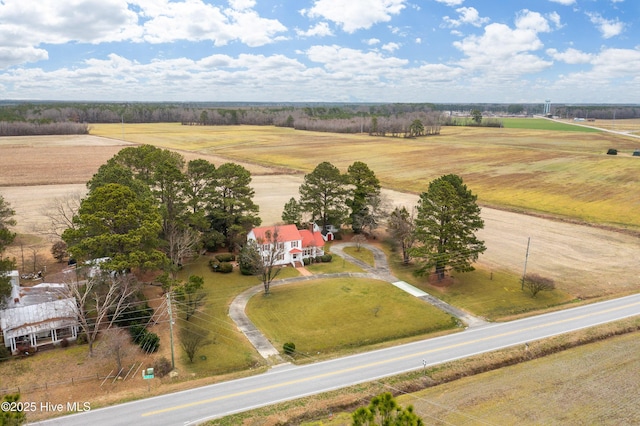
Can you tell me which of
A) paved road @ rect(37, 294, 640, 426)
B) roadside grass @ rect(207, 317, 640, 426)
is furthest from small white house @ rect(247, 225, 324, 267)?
roadside grass @ rect(207, 317, 640, 426)

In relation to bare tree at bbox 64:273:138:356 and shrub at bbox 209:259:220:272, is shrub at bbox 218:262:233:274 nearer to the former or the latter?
shrub at bbox 209:259:220:272

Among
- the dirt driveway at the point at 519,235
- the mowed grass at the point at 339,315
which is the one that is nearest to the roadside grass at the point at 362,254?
the mowed grass at the point at 339,315

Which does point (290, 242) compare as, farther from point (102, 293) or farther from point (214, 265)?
point (102, 293)

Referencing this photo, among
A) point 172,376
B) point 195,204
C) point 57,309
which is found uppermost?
point 195,204

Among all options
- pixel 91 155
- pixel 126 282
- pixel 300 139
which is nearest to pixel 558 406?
pixel 126 282

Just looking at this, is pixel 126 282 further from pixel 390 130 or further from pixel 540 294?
pixel 390 130

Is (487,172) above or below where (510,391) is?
above

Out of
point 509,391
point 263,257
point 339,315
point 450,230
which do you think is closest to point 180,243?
point 263,257
